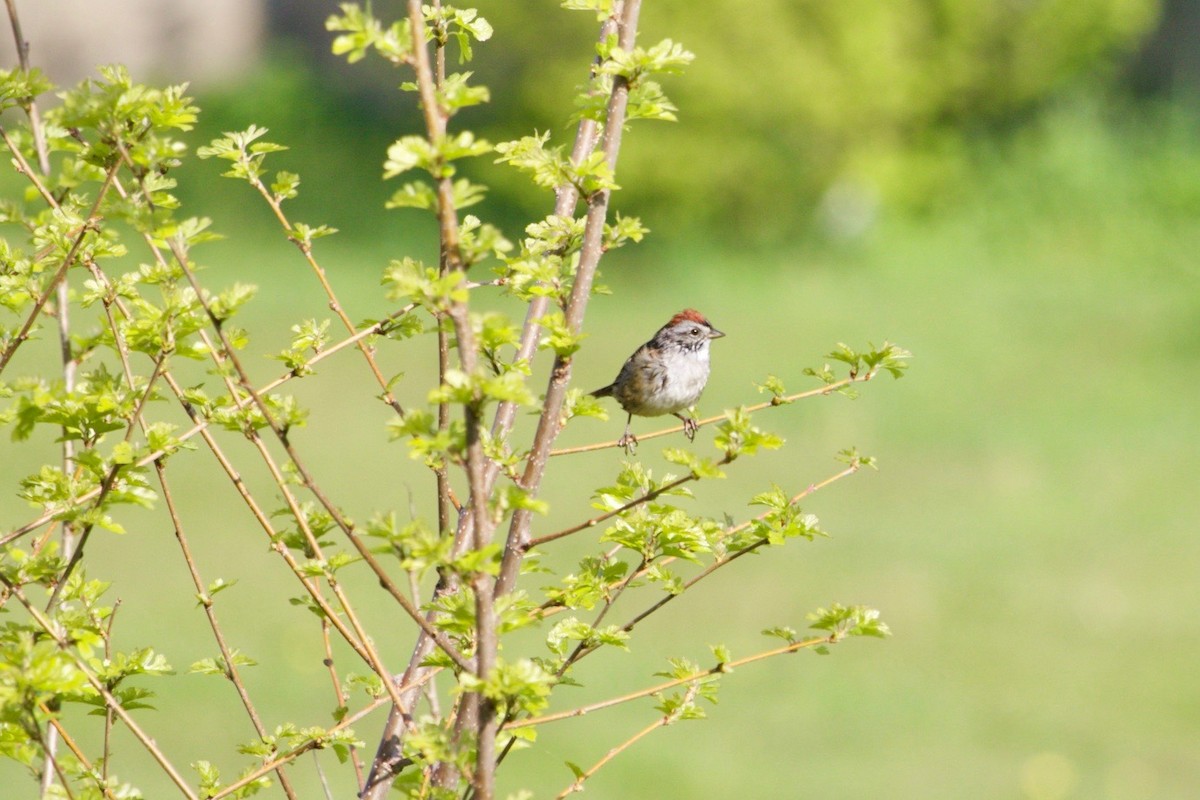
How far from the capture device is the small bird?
4.40m

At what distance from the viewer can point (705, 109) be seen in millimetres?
14094

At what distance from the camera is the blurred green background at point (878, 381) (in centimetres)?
761

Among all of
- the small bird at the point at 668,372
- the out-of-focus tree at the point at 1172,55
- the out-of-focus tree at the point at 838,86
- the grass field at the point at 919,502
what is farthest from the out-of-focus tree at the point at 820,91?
the small bird at the point at 668,372

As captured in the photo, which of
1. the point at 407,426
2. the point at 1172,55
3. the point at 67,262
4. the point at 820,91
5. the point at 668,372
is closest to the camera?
the point at 407,426

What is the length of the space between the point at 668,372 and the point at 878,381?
27.5ft

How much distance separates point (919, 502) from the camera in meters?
10.4

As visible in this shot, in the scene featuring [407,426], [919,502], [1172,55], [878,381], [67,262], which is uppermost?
[1172,55]

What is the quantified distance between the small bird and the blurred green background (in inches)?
58.1

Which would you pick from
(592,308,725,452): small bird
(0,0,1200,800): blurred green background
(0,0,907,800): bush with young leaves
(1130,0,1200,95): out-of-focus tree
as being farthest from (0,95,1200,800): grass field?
(0,0,907,800): bush with young leaves

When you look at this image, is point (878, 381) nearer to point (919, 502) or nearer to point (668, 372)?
point (919, 502)

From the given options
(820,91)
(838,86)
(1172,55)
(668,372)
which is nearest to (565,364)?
(668,372)

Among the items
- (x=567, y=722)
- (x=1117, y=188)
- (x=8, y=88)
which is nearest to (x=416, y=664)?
(x=8, y=88)

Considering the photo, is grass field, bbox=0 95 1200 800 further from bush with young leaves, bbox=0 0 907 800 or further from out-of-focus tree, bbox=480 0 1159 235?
bush with young leaves, bbox=0 0 907 800

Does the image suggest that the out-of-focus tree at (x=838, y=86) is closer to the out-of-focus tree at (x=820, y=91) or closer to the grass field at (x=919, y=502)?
the out-of-focus tree at (x=820, y=91)
